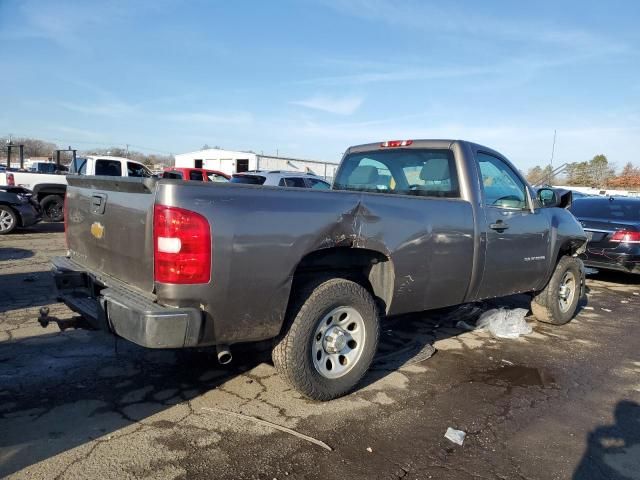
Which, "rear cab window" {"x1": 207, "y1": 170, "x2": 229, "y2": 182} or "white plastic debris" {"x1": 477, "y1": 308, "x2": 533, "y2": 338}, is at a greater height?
"rear cab window" {"x1": 207, "y1": 170, "x2": 229, "y2": 182}

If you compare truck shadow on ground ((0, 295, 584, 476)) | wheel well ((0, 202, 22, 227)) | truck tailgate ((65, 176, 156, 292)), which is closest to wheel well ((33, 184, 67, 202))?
wheel well ((0, 202, 22, 227))

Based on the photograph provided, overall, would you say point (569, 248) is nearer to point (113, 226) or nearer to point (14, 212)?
point (113, 226)

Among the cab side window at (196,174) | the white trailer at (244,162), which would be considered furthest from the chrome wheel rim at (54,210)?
the white trailer at (244,162)

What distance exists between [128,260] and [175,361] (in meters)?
1.35

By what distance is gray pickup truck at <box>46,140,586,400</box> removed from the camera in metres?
2.75

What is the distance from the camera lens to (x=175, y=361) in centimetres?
410

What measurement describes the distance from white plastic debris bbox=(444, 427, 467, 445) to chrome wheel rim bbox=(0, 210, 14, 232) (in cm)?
1156

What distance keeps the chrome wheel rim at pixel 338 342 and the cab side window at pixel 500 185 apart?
72.7 inches

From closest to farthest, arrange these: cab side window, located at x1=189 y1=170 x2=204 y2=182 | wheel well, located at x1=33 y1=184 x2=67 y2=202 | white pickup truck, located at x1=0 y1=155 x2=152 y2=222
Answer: wheel well, located at x1=33 y1=184 x2=67 y2=202 → white pickup truck, located at x1=0 y1=155 x2=152 y2=222 → cab side window, located at x1=189 y1=170 x2=204 y2=182

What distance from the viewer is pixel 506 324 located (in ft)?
17.9

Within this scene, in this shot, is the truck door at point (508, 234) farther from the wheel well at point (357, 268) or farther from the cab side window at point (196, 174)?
the cab side window at point (196, 174)

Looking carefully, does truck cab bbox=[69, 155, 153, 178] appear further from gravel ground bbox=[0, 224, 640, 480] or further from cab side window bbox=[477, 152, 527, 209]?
cab side window bbox=[477, 152, 527, 209]

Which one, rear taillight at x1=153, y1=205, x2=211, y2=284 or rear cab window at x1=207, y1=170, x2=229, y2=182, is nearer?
rear taillight at x1=153, y1=205, x2=211, y2=284

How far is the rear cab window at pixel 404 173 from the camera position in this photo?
450cm
